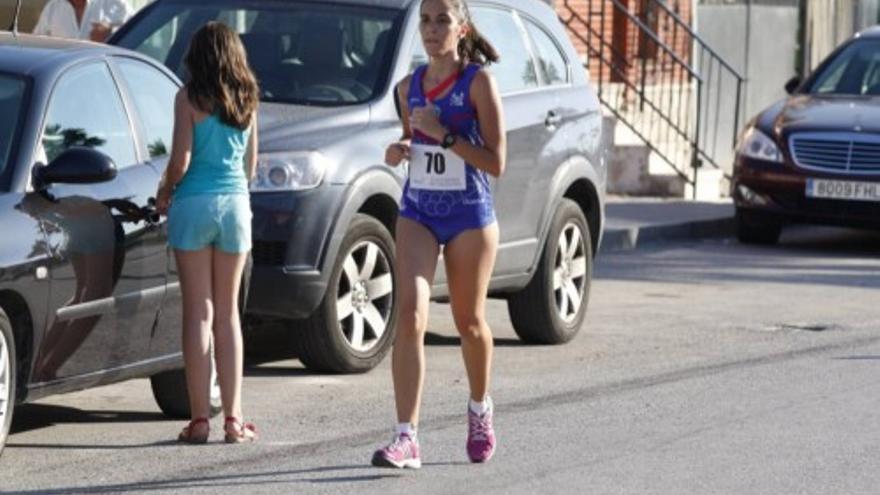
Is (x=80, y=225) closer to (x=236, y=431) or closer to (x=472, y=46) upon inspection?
(x=236, y=431)

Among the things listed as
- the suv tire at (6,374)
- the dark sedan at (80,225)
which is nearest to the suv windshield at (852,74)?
the dark sedan at (80,225)

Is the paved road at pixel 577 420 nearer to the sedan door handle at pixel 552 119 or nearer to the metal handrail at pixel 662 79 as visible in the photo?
the sedan door handle at pixel 552 119

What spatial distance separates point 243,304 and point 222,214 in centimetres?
69

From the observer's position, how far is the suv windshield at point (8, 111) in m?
8.91

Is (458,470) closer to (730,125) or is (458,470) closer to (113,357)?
(113,357)

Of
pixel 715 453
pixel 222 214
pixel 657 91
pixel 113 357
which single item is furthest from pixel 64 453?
pixel 657 91

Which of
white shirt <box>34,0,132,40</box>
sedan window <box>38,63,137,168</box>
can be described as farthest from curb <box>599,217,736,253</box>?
sedan window <box>38,63,137,168</box>

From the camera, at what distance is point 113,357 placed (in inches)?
360

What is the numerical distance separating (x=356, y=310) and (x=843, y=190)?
790 cm

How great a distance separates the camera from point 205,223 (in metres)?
9.20

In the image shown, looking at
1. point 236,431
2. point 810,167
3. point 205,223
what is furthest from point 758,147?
point 205,223

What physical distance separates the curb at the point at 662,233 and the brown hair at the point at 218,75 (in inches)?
360

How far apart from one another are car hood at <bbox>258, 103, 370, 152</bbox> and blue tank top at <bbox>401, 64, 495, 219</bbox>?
2.28 metres

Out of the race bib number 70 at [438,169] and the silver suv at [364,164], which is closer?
the race bib number 70 at [438,169]
